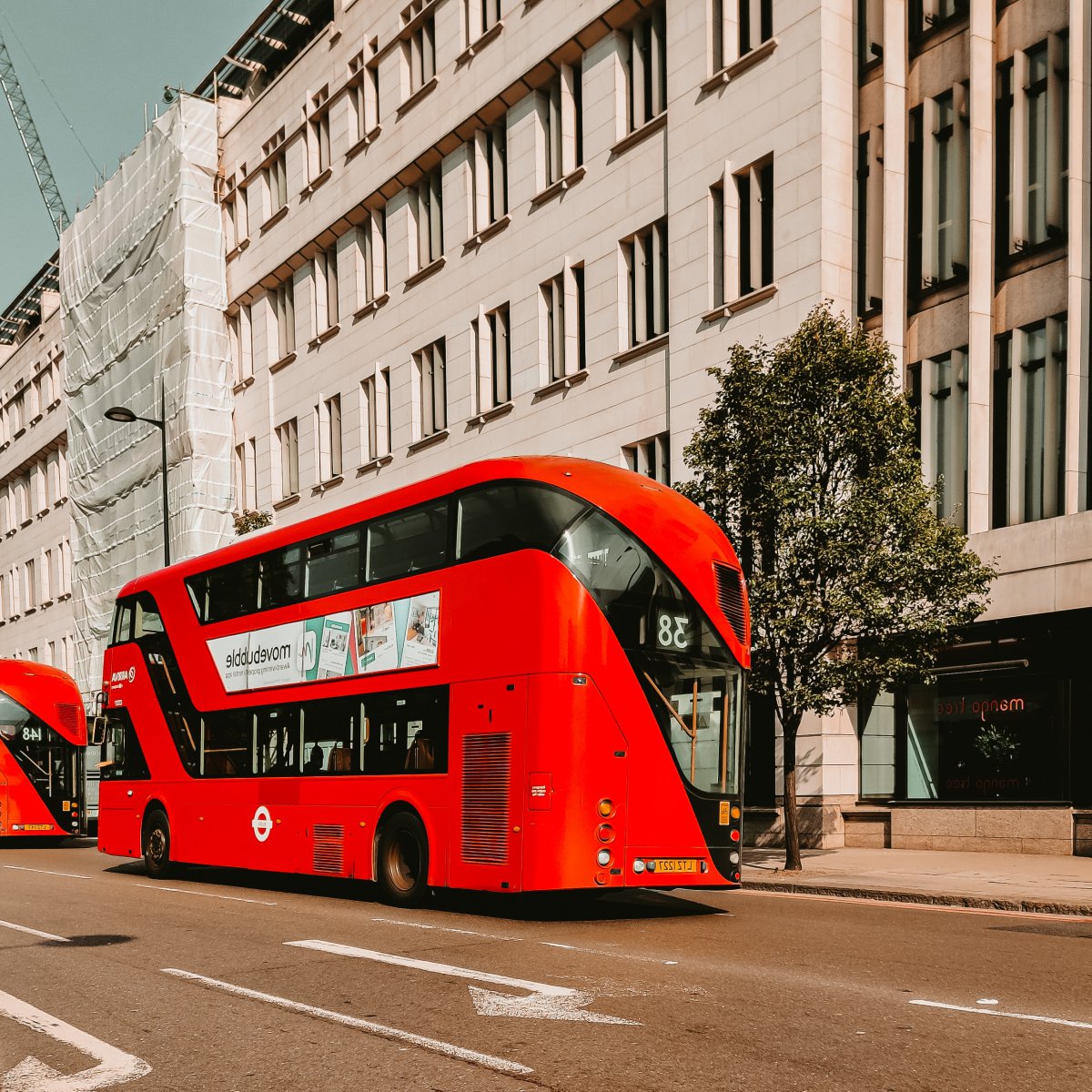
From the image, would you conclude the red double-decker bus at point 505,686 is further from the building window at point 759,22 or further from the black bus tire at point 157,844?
the building window at point 759,22

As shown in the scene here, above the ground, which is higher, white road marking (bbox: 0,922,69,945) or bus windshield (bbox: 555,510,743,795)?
bus windshield (bbox: 555,510,743,795)

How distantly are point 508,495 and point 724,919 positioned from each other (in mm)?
4327

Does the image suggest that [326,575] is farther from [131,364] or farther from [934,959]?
[131,364]

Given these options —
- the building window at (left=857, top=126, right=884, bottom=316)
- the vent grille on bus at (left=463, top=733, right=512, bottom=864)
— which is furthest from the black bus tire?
the building window at (left=857, top=126, right=884, bottom=316)

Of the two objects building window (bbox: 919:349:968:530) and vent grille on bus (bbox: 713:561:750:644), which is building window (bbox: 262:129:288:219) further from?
vent grille on bus (bbox: 713:561:750:644)

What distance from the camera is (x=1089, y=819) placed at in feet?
61.6

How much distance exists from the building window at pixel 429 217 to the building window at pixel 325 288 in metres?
4.83

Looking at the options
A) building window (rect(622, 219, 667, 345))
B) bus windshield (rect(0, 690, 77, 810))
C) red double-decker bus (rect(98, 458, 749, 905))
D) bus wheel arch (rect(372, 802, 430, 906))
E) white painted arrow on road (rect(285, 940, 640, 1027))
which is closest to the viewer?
white painted arrow on road (rect(285, 940, 640, 1027))

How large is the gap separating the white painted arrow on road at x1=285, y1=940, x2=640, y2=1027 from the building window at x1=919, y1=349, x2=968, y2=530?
13.5 m

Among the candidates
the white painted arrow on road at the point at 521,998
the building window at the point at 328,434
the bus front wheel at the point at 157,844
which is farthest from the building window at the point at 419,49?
the white painted arrow on road at the point at 521,998

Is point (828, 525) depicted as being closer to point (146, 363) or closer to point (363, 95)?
point (363, 95)

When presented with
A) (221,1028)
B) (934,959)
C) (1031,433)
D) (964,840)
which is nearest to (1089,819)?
(964,840)

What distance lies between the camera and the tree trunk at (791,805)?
711 inches

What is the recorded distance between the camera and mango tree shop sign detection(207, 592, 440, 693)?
1415 centimetres
